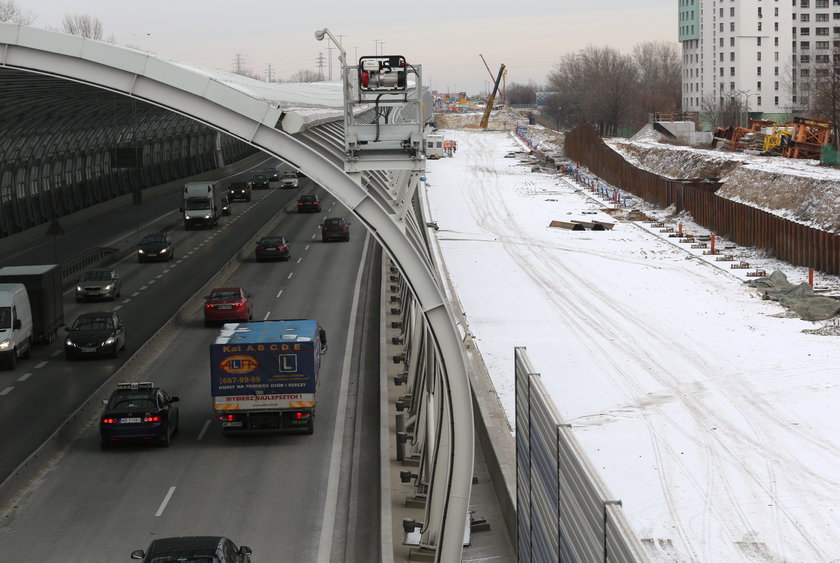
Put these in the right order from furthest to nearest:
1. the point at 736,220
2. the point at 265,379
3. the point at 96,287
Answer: the point at 736,220, the point at 96,287, the point at 265,379

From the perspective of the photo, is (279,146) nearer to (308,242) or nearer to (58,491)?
(58,491)

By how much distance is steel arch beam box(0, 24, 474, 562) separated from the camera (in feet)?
54.0

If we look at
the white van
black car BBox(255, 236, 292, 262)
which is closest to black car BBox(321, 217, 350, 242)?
black car BBox(255, 236, 292, 262)

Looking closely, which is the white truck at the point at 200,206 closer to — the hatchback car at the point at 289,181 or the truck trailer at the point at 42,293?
the hatchback car at the point at 289,181

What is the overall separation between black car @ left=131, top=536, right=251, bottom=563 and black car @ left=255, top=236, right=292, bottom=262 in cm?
3772

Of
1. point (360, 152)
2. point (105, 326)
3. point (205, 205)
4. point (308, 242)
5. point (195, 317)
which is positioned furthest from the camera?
point (205, 205)

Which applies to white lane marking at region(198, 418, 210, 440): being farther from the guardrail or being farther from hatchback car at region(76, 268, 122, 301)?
hatchback car at region(76, 268, 122, 301)

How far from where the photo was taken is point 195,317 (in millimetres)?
40688

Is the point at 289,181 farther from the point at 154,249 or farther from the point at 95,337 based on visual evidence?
A: the point at 95,337

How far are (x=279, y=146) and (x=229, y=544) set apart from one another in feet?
18.0

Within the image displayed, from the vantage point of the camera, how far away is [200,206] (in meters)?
66.2

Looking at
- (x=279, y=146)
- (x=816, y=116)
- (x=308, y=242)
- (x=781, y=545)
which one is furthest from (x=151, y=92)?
(x=816, y=116)

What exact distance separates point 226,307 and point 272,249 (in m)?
15.1

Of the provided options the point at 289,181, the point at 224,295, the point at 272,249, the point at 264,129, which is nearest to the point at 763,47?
the point at 289,181
